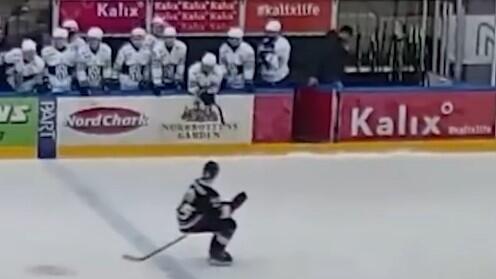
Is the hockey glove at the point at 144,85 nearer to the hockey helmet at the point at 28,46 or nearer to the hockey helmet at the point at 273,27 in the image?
the hockey helmet at the point at 28,46

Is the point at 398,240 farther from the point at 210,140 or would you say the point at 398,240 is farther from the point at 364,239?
the point at 210,140

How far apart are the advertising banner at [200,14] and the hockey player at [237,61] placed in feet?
2.28

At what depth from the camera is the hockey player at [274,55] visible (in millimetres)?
20047

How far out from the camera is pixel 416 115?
19.9 meters

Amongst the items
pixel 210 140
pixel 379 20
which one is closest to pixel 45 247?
pixel 210 140

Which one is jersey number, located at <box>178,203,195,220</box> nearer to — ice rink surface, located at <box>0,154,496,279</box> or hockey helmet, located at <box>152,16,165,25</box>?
ice rink surface, located at <box>0,154,496,279</box>

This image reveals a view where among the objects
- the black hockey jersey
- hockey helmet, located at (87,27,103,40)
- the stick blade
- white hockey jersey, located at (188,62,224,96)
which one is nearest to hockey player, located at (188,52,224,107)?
white hockey jersey, located at (188,62,224,96)

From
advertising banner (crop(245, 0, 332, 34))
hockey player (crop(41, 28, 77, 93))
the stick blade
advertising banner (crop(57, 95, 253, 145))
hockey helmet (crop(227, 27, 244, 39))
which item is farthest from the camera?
advertising banner (crop(245, 0, 332, 34))

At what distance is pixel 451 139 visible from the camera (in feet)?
65.6

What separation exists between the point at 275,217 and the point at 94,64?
485 centimetres

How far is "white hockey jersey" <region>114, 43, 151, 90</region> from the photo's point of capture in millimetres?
19469

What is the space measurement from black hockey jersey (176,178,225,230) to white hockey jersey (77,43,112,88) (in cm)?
670

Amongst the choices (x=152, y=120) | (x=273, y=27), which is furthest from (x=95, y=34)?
(x=273, y=27)

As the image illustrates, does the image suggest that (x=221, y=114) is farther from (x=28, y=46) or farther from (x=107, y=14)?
(x=28, y=46)
